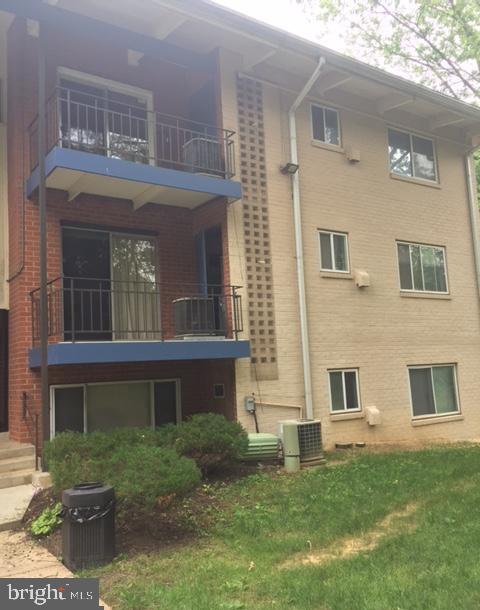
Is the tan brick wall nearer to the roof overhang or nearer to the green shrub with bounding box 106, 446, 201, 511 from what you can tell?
the roof overhang

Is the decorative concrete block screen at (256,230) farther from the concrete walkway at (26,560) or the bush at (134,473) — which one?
the concrete walkway at (26,560)

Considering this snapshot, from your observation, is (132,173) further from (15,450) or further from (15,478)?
(15,478)

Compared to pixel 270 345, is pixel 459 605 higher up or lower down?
lower down

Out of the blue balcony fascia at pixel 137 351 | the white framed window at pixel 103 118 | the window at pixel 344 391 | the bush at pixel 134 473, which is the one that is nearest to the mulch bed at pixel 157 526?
the bush at pixel 134 473

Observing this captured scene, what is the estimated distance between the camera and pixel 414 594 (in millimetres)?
3969

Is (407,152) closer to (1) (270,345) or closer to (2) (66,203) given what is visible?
(1) (270,345)

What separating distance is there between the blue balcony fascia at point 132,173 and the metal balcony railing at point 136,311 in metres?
1.70

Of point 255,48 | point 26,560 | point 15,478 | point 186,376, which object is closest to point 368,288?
point 186,376

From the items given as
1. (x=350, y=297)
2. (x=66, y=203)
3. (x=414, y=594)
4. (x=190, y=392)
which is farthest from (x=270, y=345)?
(x=414, y=594)

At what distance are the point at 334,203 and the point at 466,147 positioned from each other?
5800 millimetres

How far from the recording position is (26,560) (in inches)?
209

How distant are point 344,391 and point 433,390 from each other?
3087 millimetres

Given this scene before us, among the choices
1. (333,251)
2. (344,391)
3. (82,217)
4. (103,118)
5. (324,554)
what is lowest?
(324,554)

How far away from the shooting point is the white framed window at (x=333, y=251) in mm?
12016
